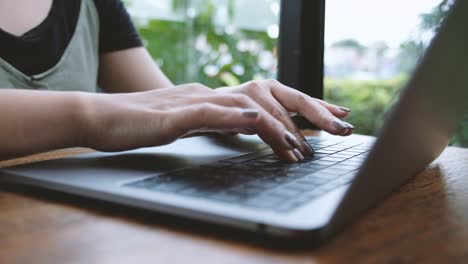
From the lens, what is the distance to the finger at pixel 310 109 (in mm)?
674

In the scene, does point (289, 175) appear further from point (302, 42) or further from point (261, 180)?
point (302, 42)

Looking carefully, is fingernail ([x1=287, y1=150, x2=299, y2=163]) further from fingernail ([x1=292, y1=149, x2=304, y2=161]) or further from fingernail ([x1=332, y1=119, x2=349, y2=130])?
fingernail ([x1=332, y1=119, x2=349, y2=130])

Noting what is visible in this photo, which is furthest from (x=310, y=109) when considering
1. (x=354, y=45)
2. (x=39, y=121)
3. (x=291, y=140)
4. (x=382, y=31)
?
(x=354, y=45)

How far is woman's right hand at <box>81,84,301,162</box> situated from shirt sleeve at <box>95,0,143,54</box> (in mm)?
670

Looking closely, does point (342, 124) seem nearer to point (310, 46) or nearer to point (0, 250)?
point (0, 250)

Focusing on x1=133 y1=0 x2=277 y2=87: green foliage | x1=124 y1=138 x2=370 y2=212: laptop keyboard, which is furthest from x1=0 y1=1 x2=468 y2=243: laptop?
x1=133 y1=0 x2=277 y2=87: green foliage

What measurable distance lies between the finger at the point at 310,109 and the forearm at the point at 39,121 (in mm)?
305

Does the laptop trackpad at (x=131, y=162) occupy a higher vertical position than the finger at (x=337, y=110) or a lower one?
lower

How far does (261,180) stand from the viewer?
45cm

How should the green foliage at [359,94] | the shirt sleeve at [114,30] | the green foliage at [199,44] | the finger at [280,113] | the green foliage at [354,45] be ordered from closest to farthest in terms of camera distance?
the finger at [280,113], the shirt sleeve at [114,30], the green foliage at [354,45], the green foliage at [359,94], the green foliage at [199,44]

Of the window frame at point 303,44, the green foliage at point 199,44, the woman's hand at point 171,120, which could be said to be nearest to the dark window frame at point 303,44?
the window frame at point 303,44

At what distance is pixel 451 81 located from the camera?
0.40 metres

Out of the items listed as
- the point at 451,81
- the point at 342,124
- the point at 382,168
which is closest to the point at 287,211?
the point at 382,168

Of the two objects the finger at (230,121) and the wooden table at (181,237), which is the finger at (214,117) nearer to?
the finger at (230,121)
